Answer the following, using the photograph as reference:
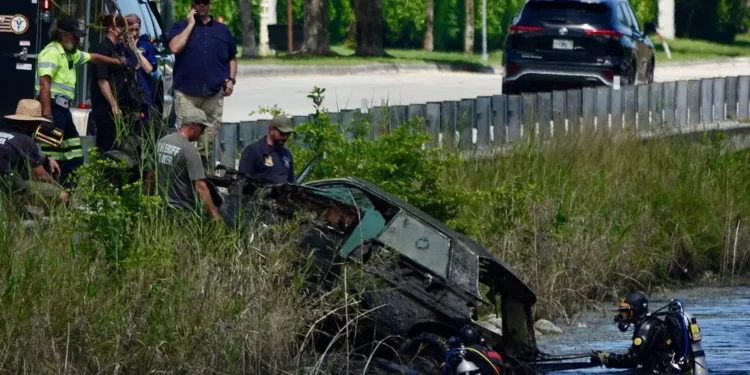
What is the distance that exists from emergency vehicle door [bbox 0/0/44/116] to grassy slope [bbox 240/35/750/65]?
20662 mm

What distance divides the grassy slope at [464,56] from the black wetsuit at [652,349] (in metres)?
25.9

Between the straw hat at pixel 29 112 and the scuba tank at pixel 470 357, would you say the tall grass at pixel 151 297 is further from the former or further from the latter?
the straw hat at pixel 29 112

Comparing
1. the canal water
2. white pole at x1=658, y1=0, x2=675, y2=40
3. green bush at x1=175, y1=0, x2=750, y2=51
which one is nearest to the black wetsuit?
the canal water

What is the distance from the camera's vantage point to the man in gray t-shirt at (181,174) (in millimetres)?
11477

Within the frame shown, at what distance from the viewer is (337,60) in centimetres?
3938

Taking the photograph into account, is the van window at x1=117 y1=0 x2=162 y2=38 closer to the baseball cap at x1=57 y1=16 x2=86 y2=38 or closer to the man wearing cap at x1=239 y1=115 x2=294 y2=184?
the baseball cap at x1=57 y1=16 x2=86 y2=38

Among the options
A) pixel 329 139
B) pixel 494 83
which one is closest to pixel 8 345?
pixel 329 139

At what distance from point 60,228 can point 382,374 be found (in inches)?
83.4

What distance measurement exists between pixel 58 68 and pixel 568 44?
1252cm

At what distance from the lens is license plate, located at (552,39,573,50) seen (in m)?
25.1

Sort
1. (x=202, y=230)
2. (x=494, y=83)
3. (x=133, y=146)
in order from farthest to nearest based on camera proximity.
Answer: (x=494, y=83)
(x=133, y=146)
(x=202, y=230)

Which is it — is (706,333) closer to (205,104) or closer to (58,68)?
(205,104)

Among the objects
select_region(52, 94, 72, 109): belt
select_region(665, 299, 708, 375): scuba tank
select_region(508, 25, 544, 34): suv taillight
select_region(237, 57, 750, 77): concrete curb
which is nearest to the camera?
select_region(665, 299, 708, 375): scuba tank

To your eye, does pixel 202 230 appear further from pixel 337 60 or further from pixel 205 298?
pixel 337 60
